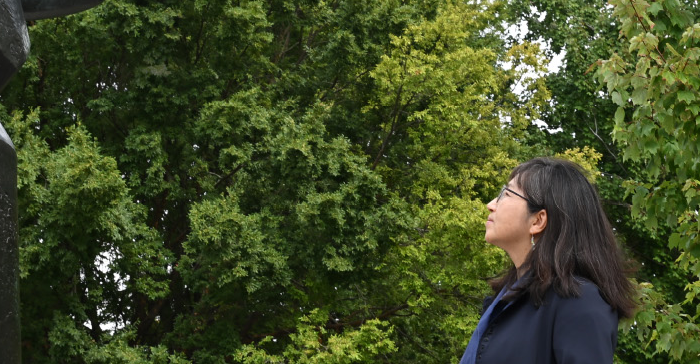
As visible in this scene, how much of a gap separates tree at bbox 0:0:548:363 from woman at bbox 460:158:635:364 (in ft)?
34.0

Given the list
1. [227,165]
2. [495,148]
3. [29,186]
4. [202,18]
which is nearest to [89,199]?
[29,186]

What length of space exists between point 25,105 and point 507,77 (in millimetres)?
8349

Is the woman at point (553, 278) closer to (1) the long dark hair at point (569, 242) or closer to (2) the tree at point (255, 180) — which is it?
(1) the long dark hair at point (569, 242)

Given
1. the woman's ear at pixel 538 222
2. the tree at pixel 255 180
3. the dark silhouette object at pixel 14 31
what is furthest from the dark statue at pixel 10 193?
the tree at pixel 255 180

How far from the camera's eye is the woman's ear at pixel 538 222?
7.68 ft

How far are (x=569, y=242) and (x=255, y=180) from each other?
40.4ft

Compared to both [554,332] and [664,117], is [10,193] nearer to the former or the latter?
[554,332]

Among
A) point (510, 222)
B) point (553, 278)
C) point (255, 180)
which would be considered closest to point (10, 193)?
point (510, 222)

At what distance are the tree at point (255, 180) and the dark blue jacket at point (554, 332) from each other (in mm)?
10425

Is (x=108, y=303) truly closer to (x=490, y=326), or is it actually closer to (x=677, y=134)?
(x=677, y=134)

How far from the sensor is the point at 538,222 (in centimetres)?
235

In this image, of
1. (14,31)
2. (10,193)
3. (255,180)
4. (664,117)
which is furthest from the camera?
(255,180)

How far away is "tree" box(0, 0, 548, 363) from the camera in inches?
507

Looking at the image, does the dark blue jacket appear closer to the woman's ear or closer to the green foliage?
the woman's ear
